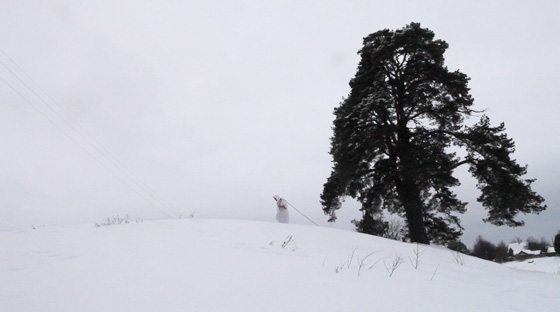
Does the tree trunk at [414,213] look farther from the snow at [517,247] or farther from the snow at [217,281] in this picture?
the snow at [517,247]

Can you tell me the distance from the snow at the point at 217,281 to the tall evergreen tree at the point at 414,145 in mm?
7154

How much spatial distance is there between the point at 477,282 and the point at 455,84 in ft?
31.2

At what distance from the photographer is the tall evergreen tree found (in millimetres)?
9648

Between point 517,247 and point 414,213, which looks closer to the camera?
point 414,213

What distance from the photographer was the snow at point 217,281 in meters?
1.95

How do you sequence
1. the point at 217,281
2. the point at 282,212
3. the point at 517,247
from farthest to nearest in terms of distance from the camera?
the point at 517,247 → the point at 282,212 → the point at 217,281

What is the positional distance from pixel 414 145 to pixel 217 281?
9836mm

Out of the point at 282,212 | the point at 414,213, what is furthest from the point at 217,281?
the point at 414,213

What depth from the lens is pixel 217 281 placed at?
7.89 feet

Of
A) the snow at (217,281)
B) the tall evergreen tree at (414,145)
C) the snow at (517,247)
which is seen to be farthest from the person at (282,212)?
the snow at (517,247)

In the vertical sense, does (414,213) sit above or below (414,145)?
below

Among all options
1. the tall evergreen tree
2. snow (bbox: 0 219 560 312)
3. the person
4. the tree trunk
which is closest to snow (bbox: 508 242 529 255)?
the tall evergreen tree

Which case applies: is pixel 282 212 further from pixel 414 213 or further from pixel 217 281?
pixel 217 281

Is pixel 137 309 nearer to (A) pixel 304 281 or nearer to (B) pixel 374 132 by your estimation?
(A) pixel 304 281
